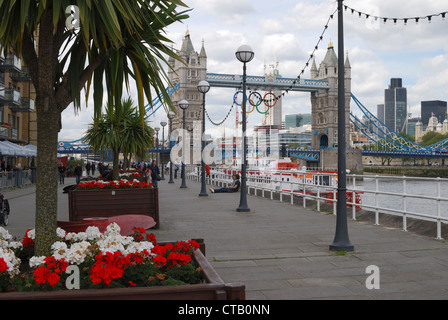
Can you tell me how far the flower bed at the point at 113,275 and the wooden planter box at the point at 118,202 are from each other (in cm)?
601

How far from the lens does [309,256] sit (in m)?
7.43

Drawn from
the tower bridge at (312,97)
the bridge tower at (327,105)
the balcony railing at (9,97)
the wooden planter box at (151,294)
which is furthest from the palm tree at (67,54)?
the bridge tower at (327,105)

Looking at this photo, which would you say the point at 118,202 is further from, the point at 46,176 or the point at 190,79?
the point at 190,79

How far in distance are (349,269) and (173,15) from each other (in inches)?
160

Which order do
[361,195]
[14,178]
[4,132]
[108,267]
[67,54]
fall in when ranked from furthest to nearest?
1. [4,132]
2. [14,178]
3. [361,195]
4. [67,54]
5. [108,267]

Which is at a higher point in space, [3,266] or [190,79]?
[190,79]

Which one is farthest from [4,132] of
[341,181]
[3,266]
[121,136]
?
[3,266]

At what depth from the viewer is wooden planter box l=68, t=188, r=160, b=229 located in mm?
10586

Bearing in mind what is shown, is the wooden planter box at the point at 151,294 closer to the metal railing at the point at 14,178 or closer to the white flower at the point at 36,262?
the white flower at the point at 36,262

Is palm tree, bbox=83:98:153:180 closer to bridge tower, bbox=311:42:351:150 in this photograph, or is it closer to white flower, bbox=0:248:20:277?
white flower, bbox=0:248:20:277

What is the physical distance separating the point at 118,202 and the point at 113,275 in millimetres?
7330

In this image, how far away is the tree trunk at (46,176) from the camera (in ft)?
14.3
